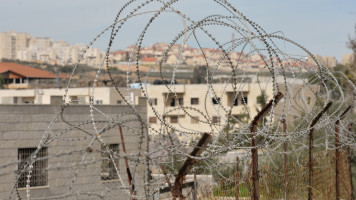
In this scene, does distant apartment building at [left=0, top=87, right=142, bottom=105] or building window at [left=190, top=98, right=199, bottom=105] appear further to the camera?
building window at [left=190, top=98, right=199, bottom=105]

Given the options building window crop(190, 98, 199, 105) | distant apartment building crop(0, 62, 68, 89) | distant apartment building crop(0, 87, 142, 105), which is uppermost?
distant apartment building crop(0, 62, 68, 89)

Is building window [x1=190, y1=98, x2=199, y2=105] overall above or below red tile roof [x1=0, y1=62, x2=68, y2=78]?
below

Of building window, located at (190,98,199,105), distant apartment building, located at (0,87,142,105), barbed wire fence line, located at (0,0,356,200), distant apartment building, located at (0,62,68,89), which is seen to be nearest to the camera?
barbed wire fence line, located at (0,0,356,200)

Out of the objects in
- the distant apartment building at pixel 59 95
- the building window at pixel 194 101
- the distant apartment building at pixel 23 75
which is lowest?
the building window at pixel 194 101

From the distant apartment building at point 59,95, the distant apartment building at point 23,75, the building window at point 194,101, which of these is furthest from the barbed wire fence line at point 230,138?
the distant apartment building at point 23,75

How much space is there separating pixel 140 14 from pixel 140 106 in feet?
65.6

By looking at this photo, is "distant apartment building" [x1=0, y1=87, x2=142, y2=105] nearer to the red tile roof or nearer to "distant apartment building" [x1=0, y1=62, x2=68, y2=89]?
"distant apartment building" [x1=0, y1=62, x2=68, y2=89]

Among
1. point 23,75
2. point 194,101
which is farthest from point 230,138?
point 23,75

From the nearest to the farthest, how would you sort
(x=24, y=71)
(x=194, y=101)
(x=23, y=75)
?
(x=194, y=101) < (x=23, y=75) < (x=24, y=71)

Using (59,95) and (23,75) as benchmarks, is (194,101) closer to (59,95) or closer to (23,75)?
(59,95)

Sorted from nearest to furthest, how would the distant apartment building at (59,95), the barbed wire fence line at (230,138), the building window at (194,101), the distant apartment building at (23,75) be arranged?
the barbed wire fence line at (230,138) → the distant apartment building at (59,95) → the building window at (194,101) → the distant apartment building at (23,75)

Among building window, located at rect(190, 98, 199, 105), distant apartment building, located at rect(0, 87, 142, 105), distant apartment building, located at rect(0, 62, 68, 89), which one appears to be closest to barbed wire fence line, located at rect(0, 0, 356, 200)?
distant apartment building, located at rect(0, 87, 142, 105)

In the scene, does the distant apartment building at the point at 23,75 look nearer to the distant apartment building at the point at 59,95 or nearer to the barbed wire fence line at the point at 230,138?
the distant apartment building at the point at 59,95

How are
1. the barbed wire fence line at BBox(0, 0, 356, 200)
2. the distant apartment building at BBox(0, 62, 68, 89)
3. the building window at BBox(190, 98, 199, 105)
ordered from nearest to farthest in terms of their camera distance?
1. the barbed wire fence line at BBox(0, 0, 356, 200)
2. the building window at BBox(190, 98, 199, 105)
3. the distant apartment building at BBox(0, 62, 68, 89)
